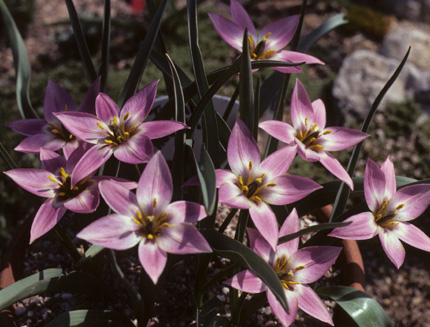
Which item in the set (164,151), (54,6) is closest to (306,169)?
(164,151)

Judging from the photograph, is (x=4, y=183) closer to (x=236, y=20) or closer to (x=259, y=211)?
(x=236, y=20)

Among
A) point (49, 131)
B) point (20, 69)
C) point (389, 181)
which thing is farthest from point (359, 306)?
point (20, 69)

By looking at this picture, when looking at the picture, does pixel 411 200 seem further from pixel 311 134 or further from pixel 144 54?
pixel 144 54

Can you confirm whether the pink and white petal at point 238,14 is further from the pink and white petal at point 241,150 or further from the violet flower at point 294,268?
the violet flower at point 294,268

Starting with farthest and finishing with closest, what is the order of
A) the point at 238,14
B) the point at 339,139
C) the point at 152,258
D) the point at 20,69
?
the point at 20,69 < the point at 238,14 < the point at 339,139 < the point at 152,258

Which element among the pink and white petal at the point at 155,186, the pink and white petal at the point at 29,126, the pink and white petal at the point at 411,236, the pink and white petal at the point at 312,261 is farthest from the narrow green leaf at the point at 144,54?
the pink and white petal at the point at 411,236

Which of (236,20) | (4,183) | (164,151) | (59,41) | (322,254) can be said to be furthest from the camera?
(59,41)

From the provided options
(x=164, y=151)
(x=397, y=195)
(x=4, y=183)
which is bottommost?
(x=4, y=183)
